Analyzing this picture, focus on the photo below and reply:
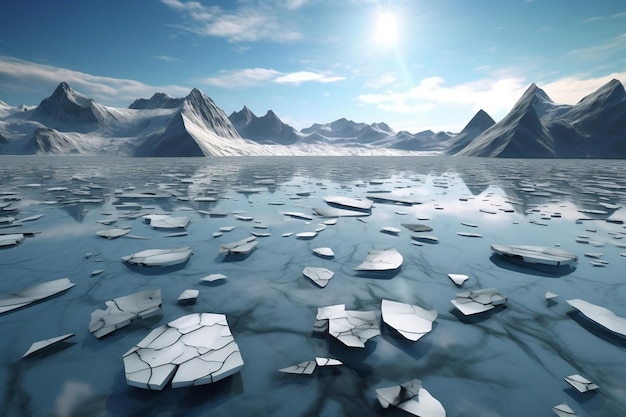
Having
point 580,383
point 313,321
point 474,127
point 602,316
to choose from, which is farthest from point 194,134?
point 474,127

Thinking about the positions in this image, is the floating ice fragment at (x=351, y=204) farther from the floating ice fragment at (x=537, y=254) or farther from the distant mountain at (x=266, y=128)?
the distant mountain at (x=266, y=128)

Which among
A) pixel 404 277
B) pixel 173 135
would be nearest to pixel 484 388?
pixel 404 277

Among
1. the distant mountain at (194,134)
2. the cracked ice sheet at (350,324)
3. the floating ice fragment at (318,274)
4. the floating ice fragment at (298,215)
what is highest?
the distant mountain at (194,134)

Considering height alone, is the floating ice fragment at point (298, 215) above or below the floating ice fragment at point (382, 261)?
below

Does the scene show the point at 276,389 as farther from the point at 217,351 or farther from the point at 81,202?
the point at 81,202

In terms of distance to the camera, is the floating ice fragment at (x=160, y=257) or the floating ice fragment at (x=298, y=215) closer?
the floating ice fragment at (x=160, y=257)

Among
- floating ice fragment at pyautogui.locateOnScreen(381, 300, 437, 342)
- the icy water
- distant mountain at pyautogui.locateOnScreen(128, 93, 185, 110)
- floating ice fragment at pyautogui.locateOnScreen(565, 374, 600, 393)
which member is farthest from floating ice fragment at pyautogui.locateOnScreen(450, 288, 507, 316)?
distant mountain at pyautogui.locateOnScreen(128, 93, 185, 110)

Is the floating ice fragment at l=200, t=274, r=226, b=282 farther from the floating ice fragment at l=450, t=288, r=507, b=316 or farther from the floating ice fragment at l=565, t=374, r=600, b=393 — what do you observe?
the floating ice fragment at l=565, t=374, r=600, b=393

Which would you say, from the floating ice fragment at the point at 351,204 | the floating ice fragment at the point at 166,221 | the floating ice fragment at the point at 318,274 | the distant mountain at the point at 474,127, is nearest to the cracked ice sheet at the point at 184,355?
the floating ice fragment at the point at 318,274
